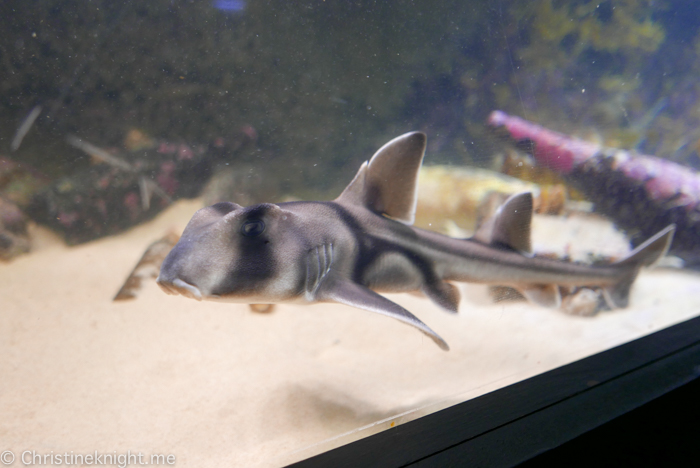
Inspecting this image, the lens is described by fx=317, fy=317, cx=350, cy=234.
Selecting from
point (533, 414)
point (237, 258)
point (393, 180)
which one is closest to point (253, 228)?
point (237, 258)

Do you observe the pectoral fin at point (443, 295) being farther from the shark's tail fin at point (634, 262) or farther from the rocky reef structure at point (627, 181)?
the shark's tail fin at point (634, 262)

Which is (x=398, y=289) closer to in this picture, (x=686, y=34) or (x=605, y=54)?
(x=605, y=54)

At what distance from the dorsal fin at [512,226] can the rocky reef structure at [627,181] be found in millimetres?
399

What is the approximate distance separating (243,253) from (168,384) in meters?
0.90

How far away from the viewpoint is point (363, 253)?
1.40 meters

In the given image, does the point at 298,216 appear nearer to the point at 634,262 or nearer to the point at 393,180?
the point at 393,180

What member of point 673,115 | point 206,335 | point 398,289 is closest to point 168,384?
point 206,335

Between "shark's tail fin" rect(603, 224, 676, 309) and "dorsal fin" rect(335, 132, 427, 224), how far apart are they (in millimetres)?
1826

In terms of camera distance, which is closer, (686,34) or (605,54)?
(605,54)

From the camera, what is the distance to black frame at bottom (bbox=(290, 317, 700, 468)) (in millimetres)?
958

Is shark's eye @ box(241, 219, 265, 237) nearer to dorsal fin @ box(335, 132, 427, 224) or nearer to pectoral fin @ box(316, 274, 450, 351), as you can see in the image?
pectoral fin @ box(316, 274, 450, 351)

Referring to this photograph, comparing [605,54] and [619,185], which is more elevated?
[605,54]

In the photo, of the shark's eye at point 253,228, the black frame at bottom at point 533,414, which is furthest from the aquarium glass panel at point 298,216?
the black frame at bottom at point 533,414

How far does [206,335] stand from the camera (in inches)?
74.8
